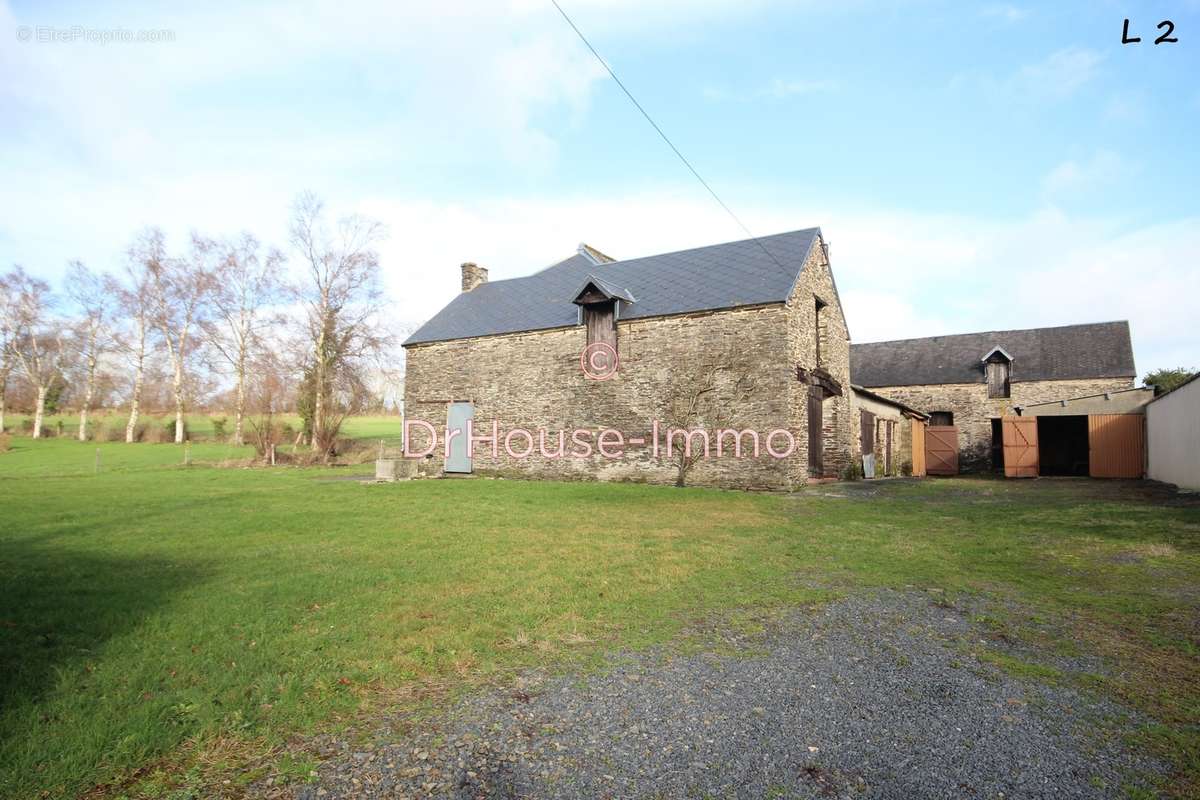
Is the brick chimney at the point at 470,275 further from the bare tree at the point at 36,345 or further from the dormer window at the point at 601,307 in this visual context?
the bare tree at the point at 36,345

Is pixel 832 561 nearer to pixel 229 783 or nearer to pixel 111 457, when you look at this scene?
pixel 229 783

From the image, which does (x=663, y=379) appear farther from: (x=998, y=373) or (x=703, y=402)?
(x=998, y=373)

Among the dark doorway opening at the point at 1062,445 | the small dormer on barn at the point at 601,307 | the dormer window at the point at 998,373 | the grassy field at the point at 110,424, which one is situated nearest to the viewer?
the small dormer on barn at the point at 601,307

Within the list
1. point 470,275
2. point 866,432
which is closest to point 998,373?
point 866,432

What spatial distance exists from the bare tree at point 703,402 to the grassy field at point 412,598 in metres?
4.95

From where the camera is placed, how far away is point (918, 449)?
26.7 meters

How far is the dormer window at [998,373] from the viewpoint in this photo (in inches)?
1221

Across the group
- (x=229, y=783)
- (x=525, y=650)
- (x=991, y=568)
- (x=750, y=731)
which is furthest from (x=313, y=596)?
(x=991, y=568)

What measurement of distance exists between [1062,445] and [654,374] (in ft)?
74.8

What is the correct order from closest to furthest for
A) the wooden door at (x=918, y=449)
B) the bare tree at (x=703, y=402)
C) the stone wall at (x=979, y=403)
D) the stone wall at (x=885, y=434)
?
the bare tree at (x=703, y=402)
the stone wall at (x=885, y=434)
the wooden door at (x=918, y=449)
the stone wall at (x=979, y=403)

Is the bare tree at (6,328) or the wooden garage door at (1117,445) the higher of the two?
the bare tree at (6,328)

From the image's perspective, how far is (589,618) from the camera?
522 cm

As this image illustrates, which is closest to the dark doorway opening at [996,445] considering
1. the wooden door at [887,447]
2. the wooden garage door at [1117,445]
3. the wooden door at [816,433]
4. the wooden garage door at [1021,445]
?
the wooden garage door at [1021,445]

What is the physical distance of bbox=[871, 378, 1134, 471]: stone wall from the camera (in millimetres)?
30130
